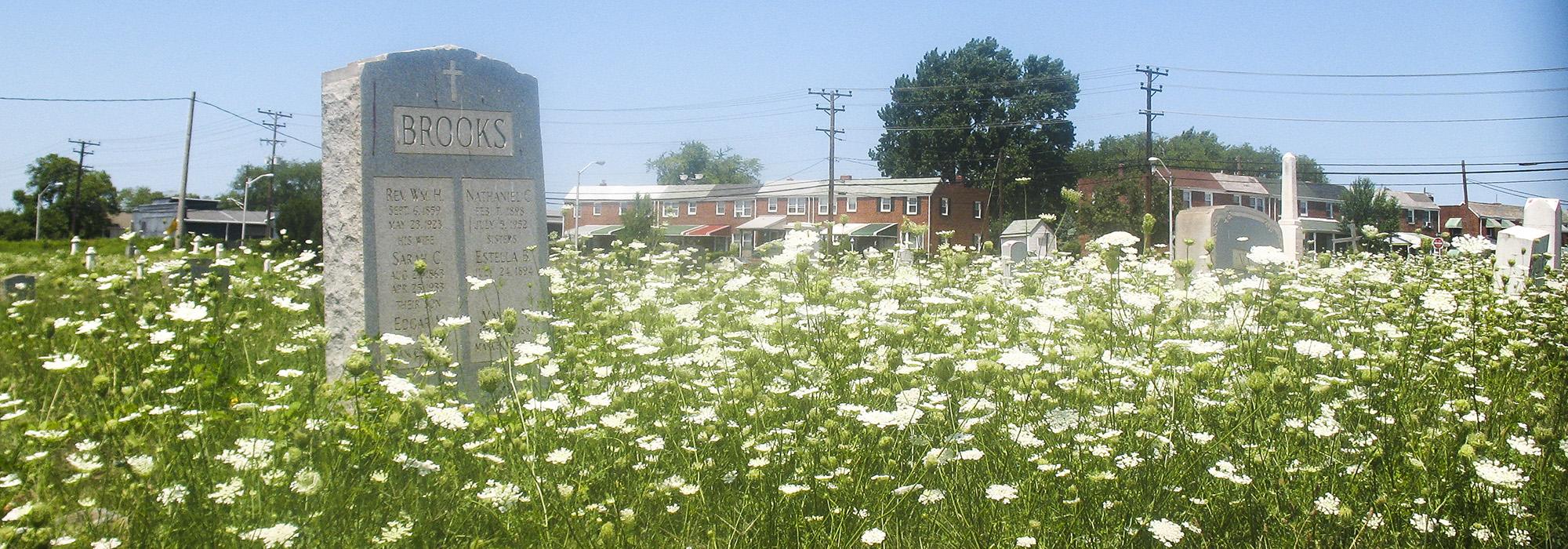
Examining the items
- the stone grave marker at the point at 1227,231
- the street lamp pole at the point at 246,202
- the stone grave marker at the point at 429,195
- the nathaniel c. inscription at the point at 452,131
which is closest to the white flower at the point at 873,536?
the stone grave marker at the point at 429,195

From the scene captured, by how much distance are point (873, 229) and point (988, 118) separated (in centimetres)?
901

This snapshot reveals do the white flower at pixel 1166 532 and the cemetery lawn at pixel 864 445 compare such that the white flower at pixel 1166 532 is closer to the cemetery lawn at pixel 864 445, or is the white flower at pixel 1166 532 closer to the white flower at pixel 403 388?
the cemetery lawn at pixel 864 445

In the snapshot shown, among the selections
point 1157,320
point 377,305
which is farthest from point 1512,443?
point 377,305

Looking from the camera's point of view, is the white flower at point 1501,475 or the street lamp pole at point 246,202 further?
the street lamp pole at point 246,202

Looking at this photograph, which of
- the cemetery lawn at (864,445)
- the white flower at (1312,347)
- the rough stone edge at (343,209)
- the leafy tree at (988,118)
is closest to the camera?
the cemetery lawn at (864,445)

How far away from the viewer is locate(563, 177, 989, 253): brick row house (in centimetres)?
5397

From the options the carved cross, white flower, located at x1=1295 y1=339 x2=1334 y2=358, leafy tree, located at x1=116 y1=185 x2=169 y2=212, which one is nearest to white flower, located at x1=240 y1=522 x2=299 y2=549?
white flower, located at x1=1295 y1=339 x2=1334 y2=358

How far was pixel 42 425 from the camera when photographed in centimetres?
341

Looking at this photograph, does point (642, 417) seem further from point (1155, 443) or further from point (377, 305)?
point (377, 305)

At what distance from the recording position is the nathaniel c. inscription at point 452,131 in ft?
18.1

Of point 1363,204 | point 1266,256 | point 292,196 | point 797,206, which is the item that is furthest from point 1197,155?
point 1266,256

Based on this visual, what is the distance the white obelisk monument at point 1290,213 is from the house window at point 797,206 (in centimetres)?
4418

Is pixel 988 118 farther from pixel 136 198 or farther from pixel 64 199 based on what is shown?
pixel 136 198

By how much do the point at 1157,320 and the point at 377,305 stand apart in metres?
4.24
